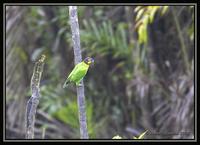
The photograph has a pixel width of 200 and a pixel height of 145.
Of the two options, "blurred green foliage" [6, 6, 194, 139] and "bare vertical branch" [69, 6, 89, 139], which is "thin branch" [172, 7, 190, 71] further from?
"bare vertical branch" [69, 6, 89, 139]

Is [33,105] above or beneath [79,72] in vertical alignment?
beneath

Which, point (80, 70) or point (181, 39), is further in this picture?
point (181, 39)

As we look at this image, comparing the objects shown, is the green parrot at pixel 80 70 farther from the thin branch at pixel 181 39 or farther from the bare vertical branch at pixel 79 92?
the thin branch at pixel 181 39

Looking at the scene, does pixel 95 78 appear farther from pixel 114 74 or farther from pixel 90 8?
pixel 90 8

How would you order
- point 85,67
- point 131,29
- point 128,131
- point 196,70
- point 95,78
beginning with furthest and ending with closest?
point 95,78
point 128,131
point 131,29
point 196,70
point 85,67

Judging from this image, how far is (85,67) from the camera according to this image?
3100 mm

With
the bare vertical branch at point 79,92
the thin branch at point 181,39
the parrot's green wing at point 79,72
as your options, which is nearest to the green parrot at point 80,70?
the parrot's green wing at point 79,72

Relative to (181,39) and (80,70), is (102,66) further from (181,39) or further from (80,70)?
(80,70)

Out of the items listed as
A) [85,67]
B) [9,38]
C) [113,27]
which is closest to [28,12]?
[9,38]

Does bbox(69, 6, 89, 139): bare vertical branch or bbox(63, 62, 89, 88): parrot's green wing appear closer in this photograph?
bbox(69, 6, 89, 139): bare vertical branch

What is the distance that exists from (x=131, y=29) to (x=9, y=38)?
122 cm

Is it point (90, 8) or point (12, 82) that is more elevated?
point (90, 8)

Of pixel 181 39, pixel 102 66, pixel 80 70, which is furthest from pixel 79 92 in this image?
pixel 102 66

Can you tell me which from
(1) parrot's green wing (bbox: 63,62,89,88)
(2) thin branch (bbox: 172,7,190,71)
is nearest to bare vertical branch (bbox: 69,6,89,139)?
(1) parrot's green wing (bbox: 63,62,89,88)
